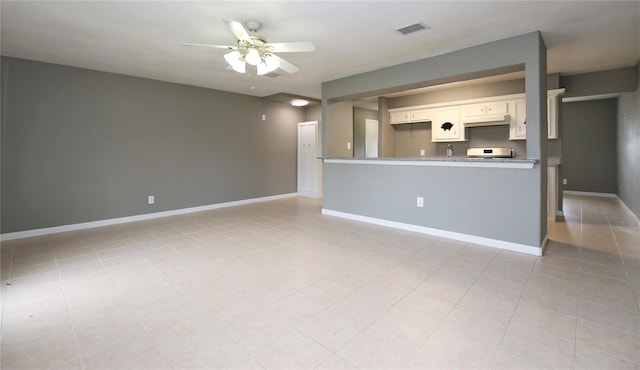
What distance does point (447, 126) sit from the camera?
555 cm

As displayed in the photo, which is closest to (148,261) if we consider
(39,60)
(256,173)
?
(39,60)

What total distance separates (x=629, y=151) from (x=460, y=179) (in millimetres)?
3753

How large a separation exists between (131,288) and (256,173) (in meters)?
4.37

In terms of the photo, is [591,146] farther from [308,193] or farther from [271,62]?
[271,62]

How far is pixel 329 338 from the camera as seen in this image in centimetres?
176

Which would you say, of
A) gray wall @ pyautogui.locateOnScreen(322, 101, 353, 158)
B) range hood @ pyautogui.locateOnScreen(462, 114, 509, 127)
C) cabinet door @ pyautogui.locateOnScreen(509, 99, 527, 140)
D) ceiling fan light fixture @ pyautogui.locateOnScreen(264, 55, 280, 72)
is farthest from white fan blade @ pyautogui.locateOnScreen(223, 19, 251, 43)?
cabinet door @ pyautogui.locateOnScreen(509, 99, 527, 140)

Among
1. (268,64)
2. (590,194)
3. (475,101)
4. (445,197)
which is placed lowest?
(590,194)

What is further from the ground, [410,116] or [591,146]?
[410,116]

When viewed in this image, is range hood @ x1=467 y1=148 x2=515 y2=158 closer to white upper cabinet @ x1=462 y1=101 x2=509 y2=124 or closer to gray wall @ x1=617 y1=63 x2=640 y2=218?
white upper cabinet @ x1=462 y1=101 x2=509 y2=124

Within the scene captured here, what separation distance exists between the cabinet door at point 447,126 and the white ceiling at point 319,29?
1535 millimetres

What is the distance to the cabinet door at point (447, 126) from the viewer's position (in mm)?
5438

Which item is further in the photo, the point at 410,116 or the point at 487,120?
the point at 410,116

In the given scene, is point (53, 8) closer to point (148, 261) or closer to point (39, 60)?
point (39, 60)

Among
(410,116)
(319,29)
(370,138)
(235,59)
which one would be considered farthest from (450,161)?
(370,138)
